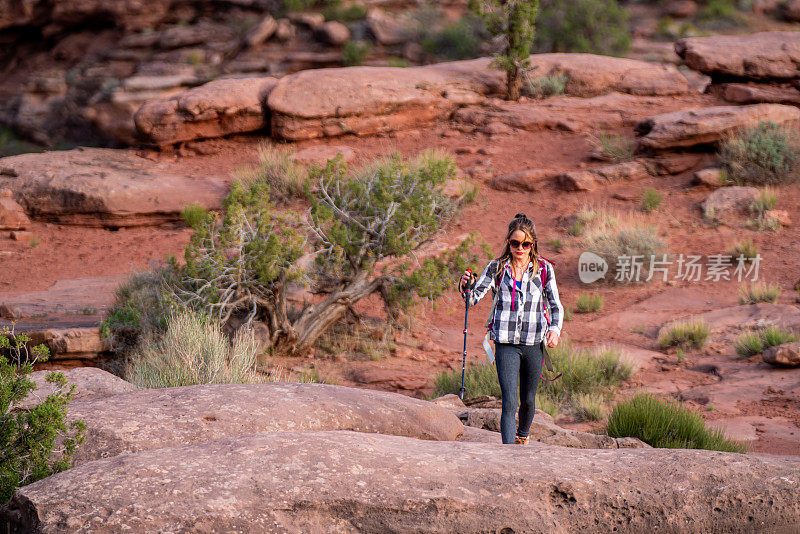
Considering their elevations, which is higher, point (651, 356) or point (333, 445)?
point (333, 445)

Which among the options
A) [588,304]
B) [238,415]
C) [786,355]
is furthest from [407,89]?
[238,415]

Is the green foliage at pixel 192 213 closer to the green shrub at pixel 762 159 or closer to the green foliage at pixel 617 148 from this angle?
the green foliage at pixel 617 148

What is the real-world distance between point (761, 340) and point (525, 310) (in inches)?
201

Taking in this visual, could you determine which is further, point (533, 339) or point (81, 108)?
point (81, 108)

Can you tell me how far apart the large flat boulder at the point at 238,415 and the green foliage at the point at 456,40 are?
20.8 m

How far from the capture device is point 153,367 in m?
7.29

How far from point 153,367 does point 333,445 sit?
170 inches

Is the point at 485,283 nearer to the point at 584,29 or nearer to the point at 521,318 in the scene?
the point at 521,318

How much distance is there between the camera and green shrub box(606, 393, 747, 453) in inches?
242

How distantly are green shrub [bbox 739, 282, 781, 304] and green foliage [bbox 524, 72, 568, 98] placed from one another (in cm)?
855

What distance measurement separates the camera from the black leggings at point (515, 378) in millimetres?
5055

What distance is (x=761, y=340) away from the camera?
885cm

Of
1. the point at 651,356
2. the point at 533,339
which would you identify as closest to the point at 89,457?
the point at 533,339

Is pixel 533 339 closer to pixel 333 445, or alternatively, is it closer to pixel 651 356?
pixel 333 445
